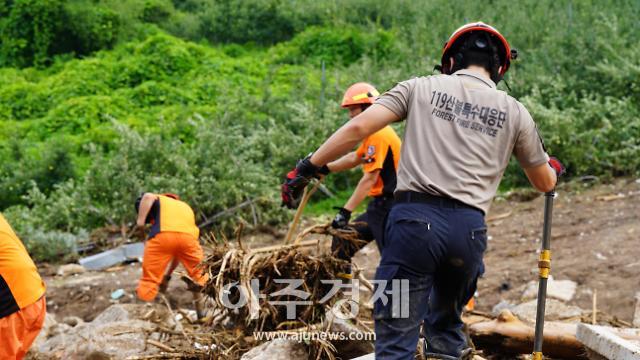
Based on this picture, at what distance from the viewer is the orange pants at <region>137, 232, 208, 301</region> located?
6.61m

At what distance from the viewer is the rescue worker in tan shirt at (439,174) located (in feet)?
9.98

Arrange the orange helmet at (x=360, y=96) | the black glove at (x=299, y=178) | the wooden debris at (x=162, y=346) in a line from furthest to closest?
the orange helmet at (x=360, y=96), the wooden debris at (x=162, y=346), the black glove at (x=299, y=178)

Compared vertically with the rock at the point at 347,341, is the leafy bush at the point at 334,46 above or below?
above

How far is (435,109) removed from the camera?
10.3 ft

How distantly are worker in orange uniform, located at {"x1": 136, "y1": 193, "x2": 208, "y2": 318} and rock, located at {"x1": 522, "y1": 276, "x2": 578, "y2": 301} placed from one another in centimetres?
281

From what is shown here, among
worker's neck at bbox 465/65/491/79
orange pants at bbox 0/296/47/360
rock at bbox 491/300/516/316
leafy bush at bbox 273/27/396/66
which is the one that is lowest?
rock at bbox 491/300/516/316

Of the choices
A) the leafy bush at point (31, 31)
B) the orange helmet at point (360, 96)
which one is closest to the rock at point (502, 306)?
the orange helmet at point (360, 96)

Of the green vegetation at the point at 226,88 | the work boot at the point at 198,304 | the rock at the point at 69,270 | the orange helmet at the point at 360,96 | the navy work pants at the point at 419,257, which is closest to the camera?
the navy work pants at the point at 419,257

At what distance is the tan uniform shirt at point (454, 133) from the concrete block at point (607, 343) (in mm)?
1179

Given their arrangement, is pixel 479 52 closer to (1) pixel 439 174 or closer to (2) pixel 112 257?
(1) pixel 439 174

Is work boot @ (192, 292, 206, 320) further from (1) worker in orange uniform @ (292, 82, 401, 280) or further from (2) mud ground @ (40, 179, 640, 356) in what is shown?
(2) mud ground @ (40, 179, 640, 356)

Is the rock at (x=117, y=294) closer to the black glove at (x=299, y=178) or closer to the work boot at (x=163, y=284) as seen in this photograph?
the work boot at (x=163, y=284)

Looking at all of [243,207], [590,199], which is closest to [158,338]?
[243,207]

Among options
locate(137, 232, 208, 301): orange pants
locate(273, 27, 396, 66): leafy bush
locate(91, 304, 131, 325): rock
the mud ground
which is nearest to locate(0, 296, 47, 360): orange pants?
locate(91, 304, 131, 325): rock
